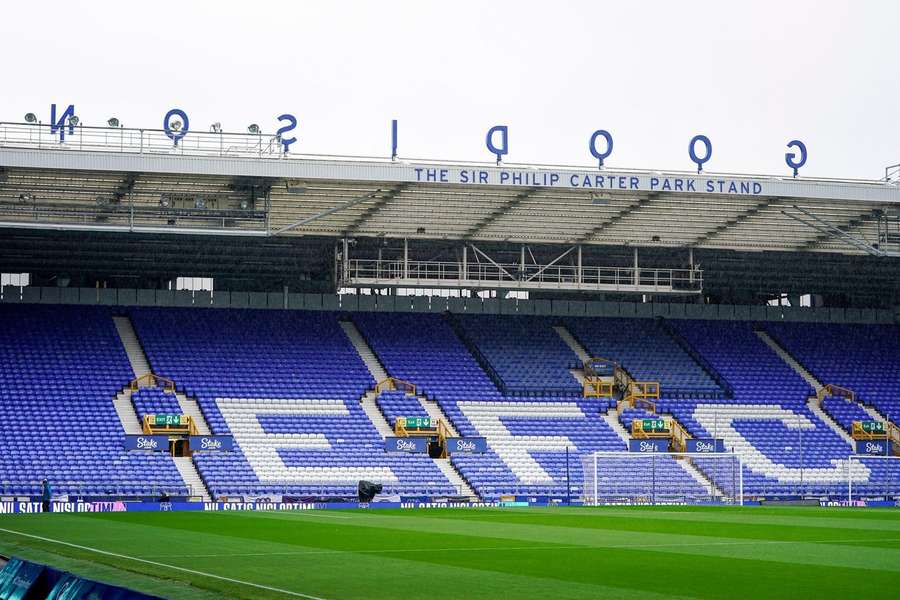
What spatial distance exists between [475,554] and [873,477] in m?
30.7

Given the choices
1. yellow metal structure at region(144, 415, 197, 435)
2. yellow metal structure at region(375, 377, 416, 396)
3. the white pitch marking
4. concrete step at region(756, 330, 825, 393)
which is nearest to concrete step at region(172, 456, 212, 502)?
yellow metal structure at region(144, 415, 197, 435)

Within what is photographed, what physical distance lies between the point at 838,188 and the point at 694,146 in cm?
514

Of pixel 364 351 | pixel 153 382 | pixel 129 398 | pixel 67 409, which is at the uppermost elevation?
pixel 364 351

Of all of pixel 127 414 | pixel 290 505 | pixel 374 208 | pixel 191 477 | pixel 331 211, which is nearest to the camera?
pixel 290 505

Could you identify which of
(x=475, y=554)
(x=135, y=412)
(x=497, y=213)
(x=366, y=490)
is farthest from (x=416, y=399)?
(x=475, y=554)

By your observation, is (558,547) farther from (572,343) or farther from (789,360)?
(789,360)

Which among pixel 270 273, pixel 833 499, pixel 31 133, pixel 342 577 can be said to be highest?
pixel 31 133

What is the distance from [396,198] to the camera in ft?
149

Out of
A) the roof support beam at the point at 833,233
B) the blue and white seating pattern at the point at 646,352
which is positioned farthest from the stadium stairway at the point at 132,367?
the roof support beam at the point at 833,233

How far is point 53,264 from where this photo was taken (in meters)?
51.8

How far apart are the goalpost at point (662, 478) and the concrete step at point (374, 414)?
276 inches

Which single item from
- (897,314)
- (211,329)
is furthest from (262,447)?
(897,314)

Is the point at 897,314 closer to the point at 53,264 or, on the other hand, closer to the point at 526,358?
the point at 526,358

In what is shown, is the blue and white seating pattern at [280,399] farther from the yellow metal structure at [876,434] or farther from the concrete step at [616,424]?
the yellow metal structure at [876,434]
